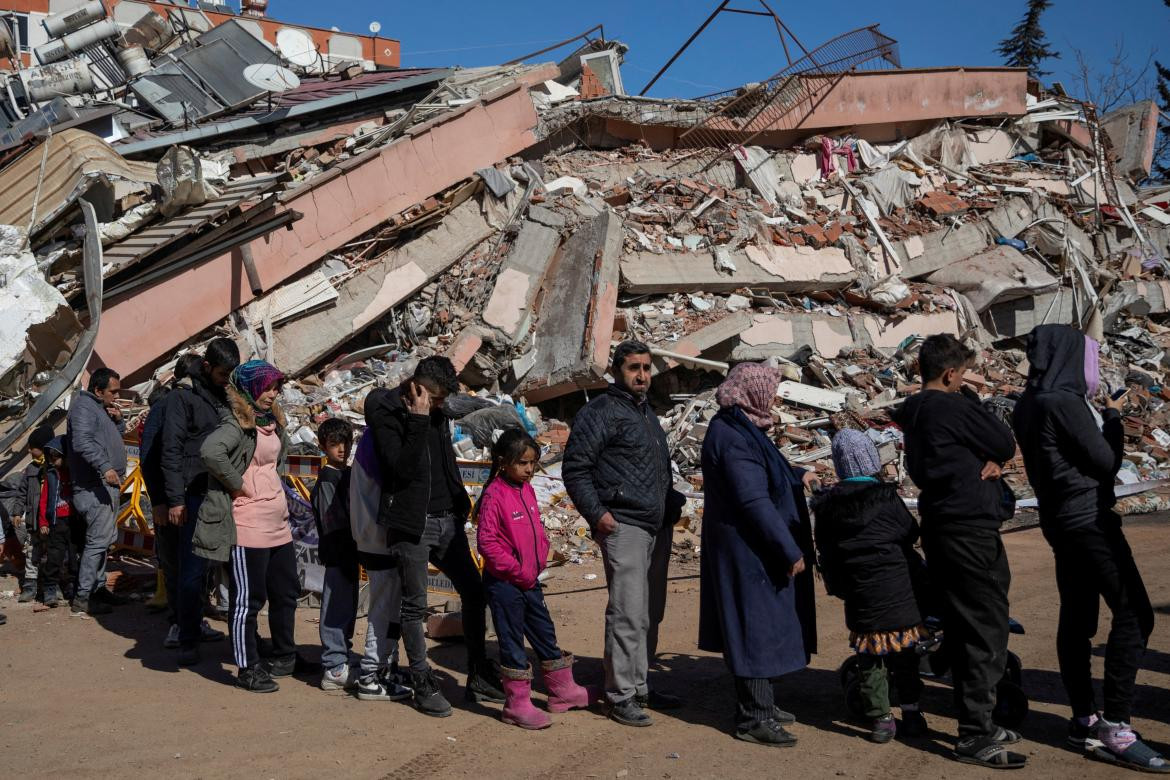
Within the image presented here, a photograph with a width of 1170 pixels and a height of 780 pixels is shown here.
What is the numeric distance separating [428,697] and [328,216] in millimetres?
9310

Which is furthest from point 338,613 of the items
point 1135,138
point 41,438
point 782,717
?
point 1135,138

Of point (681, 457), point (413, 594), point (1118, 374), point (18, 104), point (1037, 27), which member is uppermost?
point (1037, 27)

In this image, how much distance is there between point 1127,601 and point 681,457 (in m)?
6.85

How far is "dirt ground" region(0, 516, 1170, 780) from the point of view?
3980 millimetres

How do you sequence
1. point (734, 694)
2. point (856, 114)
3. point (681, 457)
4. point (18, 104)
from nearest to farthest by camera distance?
point (734, 694) → point (681, 457) → point (18, 104) → point (856, 114)

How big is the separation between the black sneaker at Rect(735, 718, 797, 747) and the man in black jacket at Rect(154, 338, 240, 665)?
2957 mm

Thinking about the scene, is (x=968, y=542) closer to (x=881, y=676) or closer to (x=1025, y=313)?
(x=881, y=676)

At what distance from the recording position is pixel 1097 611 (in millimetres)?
4160

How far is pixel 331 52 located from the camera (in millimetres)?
30391

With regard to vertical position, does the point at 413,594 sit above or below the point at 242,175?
below

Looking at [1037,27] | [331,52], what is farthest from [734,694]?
[1037,27]

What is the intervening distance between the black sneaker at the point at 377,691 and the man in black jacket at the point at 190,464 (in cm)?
116

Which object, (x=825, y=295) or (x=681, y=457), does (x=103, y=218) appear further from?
(x=825, y=295)

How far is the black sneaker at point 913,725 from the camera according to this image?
4324mm
